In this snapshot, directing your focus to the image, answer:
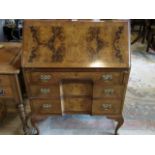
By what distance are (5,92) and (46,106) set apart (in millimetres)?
357

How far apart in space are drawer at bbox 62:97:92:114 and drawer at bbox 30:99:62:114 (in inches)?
2.3

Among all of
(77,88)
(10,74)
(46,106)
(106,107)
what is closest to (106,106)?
(106,107)

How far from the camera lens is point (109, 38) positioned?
1405mm

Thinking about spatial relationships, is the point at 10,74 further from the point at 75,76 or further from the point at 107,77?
the point at 107,77

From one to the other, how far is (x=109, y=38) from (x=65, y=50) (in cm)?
33

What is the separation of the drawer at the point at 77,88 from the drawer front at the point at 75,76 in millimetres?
87

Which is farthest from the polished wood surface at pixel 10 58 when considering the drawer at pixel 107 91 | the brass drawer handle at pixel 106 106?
the brass drawer handle at pixel 106 106

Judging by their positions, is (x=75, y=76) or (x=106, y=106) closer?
(x=75, y=76)

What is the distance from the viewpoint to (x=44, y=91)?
156 cm

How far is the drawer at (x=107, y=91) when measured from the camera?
59.8 inches

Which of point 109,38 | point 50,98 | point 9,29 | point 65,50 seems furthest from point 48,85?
point 9,29

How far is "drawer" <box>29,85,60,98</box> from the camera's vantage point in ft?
5.03
